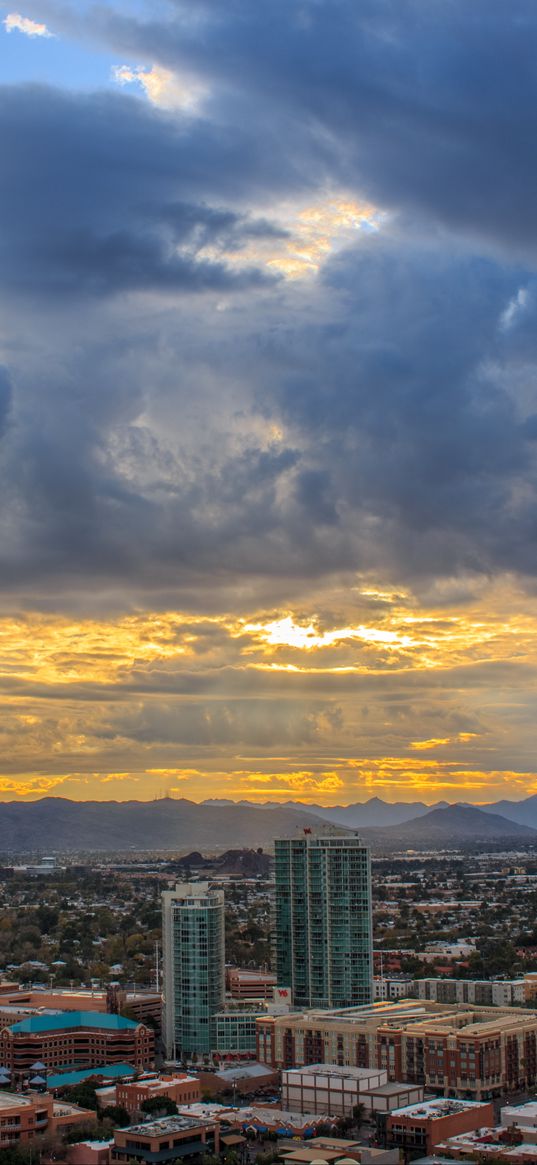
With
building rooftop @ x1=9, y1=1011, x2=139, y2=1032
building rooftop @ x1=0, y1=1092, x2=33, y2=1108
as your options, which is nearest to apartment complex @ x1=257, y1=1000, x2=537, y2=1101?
building rooftop @ x1=9, y1=1011, x2=139, y2=1032

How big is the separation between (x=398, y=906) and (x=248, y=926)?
42.8 m

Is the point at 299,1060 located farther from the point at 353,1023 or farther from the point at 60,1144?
the point at 60,1144

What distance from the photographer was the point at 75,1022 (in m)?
86.6

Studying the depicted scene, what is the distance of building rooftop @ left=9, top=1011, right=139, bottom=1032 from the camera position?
85.6 m

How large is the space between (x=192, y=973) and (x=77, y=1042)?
737cm

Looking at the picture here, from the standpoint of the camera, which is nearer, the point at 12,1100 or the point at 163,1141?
the point at 163,1141

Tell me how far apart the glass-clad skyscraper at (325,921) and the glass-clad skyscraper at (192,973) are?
16.8 feet

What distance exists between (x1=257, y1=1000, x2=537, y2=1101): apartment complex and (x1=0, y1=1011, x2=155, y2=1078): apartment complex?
733cm

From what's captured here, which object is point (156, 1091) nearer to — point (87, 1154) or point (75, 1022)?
point (87, 1154)

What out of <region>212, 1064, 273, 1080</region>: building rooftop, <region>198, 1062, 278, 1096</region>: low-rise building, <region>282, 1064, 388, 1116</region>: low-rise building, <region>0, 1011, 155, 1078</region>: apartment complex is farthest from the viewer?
<region>0, 1011, 155, 1078</region>: apartment complex

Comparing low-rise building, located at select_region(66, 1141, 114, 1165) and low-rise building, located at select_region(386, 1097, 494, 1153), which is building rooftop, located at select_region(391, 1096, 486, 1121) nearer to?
low-rise building, located at select_region(386, 1097, 494, 1153)

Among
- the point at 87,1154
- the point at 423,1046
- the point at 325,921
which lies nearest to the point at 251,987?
the point at 325,921

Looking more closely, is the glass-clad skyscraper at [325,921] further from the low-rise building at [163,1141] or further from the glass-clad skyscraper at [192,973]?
the low-rise building at [163,1141]

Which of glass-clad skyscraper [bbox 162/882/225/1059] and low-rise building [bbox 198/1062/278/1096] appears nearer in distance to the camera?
low-rise building [bbox 198/1062/278/1096]
